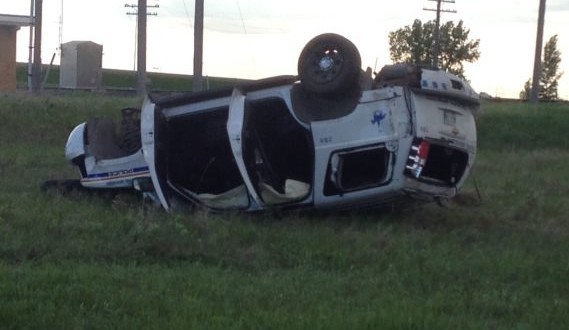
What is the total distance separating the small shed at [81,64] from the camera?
49.8m

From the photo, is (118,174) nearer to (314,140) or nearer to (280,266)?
(314,140)

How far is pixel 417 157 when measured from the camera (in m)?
12.5

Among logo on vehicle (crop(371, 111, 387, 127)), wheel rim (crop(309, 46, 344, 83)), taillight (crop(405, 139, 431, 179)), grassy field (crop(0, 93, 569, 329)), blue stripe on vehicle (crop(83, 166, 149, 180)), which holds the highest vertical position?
wheel rim (crop(309, 46, 344, 83))

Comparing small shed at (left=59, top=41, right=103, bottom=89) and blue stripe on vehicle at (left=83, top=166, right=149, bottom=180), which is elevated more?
small shed at (left=59, top=41, right=103, bottom=89)

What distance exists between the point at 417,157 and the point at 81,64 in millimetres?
39182

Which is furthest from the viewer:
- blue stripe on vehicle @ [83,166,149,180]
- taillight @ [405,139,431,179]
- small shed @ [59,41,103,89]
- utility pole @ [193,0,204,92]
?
small shed @ [59,41,103,89]

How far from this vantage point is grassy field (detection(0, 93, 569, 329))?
8.12 m

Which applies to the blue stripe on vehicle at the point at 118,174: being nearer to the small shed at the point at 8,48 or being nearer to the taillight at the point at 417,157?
the taillight at the point at 417,157

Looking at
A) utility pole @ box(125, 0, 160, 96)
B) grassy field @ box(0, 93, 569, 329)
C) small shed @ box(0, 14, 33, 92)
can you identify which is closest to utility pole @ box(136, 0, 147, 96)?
utility pole @ box(125, 0, 160, 96)

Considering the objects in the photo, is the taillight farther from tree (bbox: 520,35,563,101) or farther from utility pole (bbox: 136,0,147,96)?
tree (bbox: 520,35,563,101)

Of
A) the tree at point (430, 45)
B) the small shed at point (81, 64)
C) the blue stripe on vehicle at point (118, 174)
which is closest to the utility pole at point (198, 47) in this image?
the small shed at point (81, 64)

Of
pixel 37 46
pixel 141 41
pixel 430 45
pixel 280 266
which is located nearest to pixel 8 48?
pixel 37 46

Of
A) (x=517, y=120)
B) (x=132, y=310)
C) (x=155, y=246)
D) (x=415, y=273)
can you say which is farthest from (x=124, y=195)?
(x=517, y=120)

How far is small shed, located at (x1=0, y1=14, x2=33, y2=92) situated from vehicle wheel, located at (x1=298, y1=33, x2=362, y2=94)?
1406 inches
